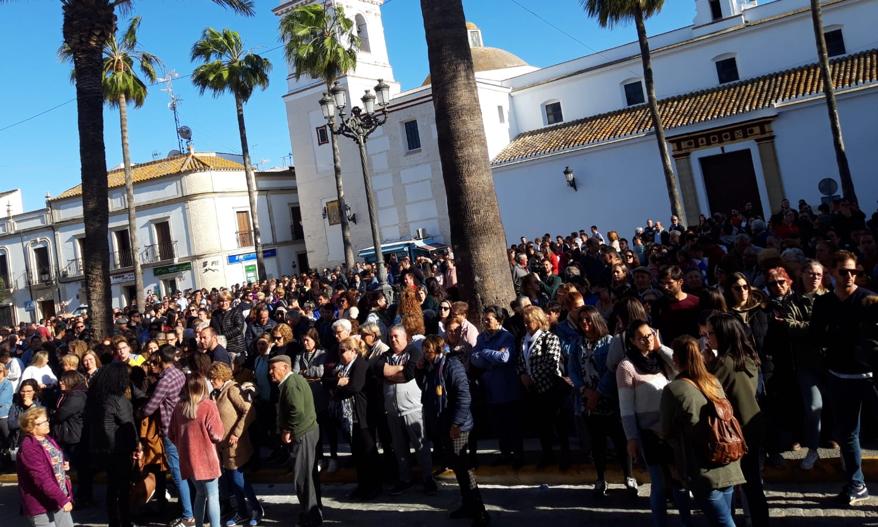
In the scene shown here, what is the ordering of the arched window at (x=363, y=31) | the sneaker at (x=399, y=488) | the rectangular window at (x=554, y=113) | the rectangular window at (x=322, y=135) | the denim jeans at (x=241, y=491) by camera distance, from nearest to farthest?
the denim jeans at (x=241, y=491) < the sneaker at (x=399, y=488) < the rectangular window at (x=554, y=113) < the rectangular window at (x=322, y=135) < the arched window at (x=363, y=31)

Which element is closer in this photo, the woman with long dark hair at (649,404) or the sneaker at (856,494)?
the woman with long dark hair at (649,404)

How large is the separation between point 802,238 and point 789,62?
1736 cm

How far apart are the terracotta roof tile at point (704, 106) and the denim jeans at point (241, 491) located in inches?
812

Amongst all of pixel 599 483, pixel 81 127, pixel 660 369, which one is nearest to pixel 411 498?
pixel 599 483

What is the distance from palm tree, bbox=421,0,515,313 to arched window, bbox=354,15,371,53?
84.4 feet

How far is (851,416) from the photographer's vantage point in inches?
195

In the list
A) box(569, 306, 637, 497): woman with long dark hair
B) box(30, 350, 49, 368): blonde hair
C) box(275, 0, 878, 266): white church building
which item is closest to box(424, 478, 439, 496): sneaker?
box(569, 306, 637, 497): woman with long dark hair

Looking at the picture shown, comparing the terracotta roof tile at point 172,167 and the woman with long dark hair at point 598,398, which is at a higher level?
the terracotta roof tile at point 172,167

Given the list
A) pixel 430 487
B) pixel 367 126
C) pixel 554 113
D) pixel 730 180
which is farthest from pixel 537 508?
pixel 554 113

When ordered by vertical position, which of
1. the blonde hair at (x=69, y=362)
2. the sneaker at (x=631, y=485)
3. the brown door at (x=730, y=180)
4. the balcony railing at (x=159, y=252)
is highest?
the balcony railing at (x=159, y=252)

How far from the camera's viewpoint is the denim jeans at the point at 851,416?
4949mm

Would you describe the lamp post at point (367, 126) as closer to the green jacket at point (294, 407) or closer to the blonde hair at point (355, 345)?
the blonde hair at point (355, 345)

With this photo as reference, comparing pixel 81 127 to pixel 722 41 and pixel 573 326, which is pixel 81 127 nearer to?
pixel 573 326

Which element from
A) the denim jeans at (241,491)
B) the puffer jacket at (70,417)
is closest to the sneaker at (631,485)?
the denim jeans at (241,491)
